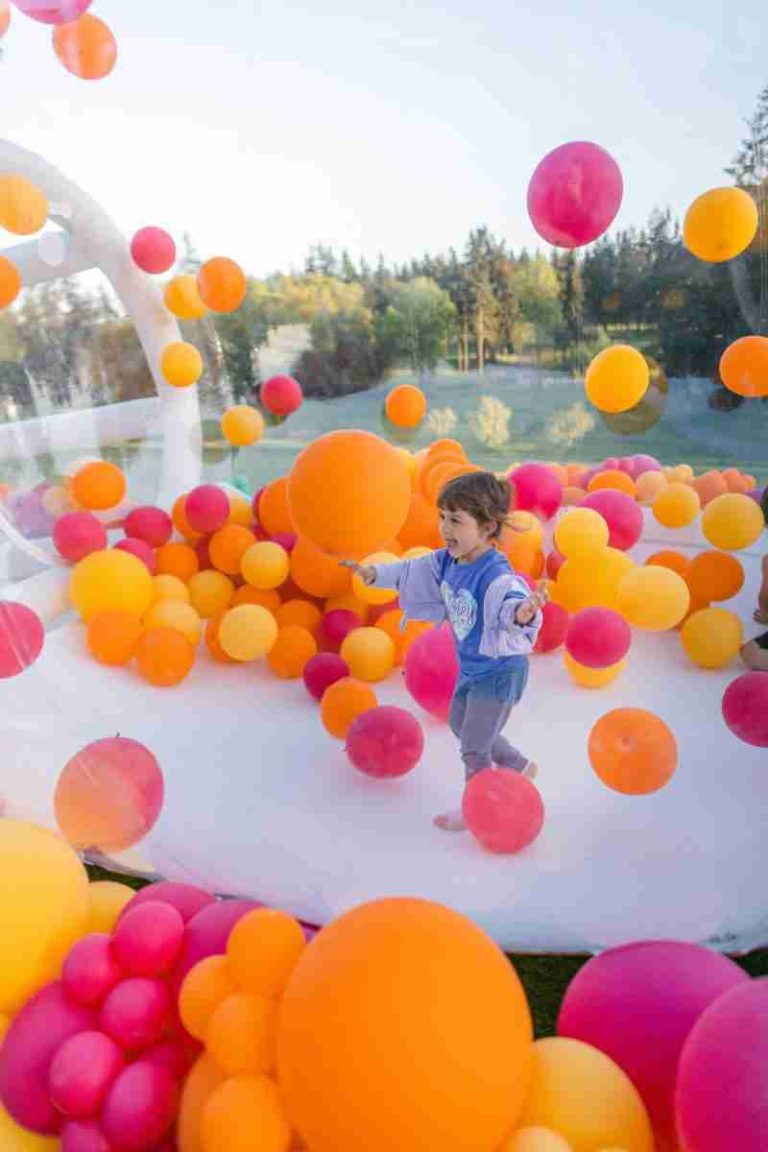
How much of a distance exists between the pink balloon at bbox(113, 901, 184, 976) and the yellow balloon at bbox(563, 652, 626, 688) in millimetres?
1386

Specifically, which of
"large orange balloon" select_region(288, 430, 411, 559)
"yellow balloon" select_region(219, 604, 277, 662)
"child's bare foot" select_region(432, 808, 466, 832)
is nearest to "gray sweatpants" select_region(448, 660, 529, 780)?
"child's bare foot" select_region(432, 808, 466, 832)

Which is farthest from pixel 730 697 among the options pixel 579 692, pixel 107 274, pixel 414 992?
pixel 107 274

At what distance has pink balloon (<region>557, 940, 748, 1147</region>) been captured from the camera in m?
1.16

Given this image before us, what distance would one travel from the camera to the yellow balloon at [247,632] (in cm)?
265

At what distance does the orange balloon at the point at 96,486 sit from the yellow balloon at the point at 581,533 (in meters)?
1.40

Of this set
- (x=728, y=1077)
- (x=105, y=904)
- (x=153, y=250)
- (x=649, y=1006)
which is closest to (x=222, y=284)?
(x=153, y=250)

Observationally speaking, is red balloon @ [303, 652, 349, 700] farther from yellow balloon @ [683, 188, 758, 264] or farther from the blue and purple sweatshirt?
yellow balloon @ [683, 188, 758, 264]

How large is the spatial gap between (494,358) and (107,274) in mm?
1322

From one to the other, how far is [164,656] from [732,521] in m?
1.55

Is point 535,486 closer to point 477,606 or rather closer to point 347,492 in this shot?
point 477,606

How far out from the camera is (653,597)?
2443 millimetres

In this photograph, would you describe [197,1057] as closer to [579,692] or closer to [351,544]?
[351,544]

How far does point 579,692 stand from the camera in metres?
2.49

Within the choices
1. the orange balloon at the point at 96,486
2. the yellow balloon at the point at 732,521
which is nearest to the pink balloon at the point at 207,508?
the orange balloon at the point at 96,486
